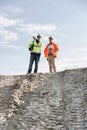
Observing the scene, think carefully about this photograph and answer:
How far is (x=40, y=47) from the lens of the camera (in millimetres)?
20547

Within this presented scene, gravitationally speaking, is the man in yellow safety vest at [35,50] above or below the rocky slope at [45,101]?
above

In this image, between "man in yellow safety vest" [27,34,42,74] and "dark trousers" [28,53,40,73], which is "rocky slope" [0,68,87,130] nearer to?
"dark trousers" [28,53,40,73]

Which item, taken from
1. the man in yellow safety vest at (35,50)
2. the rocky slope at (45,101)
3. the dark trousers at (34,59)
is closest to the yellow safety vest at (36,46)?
the man in yellow safety vest at (35,50)

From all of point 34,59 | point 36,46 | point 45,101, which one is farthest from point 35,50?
point 45,101

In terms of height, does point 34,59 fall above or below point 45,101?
above

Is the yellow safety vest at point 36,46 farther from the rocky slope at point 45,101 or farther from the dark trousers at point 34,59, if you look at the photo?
the rocky slope at point 45,101

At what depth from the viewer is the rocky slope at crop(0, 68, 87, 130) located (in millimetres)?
12961

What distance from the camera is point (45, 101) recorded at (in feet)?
48.7

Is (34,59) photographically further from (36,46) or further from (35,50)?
(36,46)

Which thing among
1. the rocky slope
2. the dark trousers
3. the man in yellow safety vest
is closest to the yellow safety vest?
the man in yellow safety vest

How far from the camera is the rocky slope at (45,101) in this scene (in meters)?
13.0

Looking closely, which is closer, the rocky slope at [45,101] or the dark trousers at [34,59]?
the rocky slope at [45,101]

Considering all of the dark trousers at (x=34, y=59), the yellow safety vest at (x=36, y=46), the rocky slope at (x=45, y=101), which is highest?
the yellow safety vest at (x=36, y=46)

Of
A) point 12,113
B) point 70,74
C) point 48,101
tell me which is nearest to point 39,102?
point 48,101
